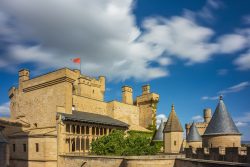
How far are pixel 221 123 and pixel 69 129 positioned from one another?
794 inches

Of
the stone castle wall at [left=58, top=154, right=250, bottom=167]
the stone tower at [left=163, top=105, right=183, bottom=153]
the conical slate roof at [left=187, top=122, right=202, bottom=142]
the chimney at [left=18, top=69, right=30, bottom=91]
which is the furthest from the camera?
the chimney at [left=18, top=69, right=30, bottom=91]

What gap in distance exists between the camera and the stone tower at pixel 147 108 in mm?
57094

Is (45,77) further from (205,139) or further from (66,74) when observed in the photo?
(205,139)

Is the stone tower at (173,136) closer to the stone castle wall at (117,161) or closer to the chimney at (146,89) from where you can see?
the stone castle wall at (117,161)

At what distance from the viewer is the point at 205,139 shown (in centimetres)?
2522

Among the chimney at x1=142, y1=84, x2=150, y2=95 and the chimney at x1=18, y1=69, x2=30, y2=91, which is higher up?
the chimney at x1=18, y1=69, x2=30, y2=91

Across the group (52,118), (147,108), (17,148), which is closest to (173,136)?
(52,118)

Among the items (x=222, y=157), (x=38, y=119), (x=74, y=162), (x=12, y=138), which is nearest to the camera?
(x=222, y=157)

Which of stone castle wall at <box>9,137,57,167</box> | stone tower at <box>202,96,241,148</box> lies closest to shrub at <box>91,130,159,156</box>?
stone castle wall at <box>9,137,57,167</box>

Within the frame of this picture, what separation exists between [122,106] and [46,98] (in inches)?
673

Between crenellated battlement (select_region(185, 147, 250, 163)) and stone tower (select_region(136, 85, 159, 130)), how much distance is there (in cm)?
3290

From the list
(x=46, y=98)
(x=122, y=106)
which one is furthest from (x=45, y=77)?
(x=122, y=106)

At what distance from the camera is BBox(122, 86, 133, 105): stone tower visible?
58.2m

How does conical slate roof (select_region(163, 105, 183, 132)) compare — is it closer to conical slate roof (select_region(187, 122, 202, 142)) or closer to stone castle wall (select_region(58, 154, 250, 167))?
conical slate roof (select_region(187, 122, 202, 142))
